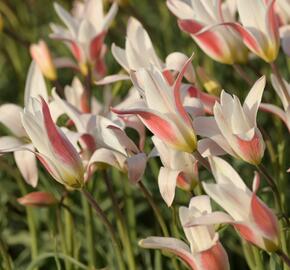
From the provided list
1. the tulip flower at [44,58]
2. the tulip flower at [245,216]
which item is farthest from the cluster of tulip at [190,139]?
the tulip flower at [44,58]

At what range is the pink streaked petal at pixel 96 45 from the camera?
1.70 metres

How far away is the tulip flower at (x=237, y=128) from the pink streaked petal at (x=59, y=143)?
182 millimetres

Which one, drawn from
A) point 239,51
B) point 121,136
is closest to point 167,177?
→ point 121,136

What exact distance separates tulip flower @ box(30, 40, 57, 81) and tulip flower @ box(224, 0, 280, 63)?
594 millimetres

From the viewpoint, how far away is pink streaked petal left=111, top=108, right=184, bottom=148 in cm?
114

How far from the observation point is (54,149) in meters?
1.20

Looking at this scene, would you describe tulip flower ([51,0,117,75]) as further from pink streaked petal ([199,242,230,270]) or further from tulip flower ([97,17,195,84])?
pink streaked petal ([199,242,230,270])

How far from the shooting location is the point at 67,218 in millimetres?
1581

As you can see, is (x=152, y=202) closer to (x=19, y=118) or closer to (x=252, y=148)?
(x=252, y=148)

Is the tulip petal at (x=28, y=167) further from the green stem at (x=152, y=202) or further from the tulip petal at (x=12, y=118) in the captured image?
the green stem at (x=152, y=202)

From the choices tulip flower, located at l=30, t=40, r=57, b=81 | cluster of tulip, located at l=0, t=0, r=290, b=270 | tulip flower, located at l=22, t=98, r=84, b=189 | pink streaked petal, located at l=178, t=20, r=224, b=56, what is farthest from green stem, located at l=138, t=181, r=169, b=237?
tulip flower, located at l=30, t=40, r=57, b=81

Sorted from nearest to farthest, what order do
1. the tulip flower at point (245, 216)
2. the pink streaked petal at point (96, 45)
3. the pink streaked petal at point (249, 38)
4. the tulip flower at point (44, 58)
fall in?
the tulip flower at point (245, 216) < the pink streaked petal at point (249, 38) < the pink streaked petal at point (96, 45) < the tulip flower at point (44, 58)

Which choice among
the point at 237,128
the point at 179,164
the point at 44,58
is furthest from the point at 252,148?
the point at 44,58

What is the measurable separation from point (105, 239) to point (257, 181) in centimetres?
88
